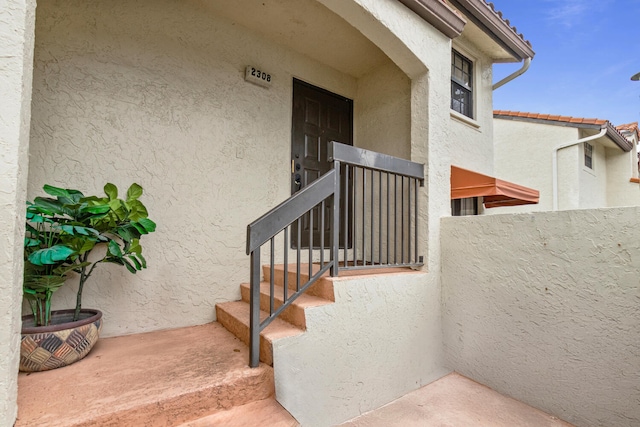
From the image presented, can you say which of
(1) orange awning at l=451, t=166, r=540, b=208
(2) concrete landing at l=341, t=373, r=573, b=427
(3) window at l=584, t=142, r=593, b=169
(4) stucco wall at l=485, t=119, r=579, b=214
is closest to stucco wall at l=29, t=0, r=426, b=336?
(1) orange awning at l=451, t=166, r=540, b=208

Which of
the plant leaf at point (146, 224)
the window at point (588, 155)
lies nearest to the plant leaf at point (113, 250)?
the plant leaf at point (146, 224)

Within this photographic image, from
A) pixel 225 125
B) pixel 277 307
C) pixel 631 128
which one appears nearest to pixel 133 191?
pixel 225 125

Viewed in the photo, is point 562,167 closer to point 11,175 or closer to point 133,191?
point 133,191

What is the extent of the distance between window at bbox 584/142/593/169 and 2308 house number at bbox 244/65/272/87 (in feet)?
30.5

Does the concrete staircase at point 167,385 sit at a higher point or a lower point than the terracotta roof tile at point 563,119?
lower

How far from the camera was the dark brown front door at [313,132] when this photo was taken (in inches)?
169

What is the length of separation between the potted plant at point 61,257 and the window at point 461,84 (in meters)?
4.99

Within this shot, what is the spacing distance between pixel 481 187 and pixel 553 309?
1555mm

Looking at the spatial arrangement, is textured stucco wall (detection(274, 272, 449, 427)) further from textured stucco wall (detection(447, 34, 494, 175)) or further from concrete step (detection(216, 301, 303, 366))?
textured stucco wall (detection(447, 34, 494, 175))

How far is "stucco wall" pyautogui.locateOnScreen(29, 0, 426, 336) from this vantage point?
2822 mm

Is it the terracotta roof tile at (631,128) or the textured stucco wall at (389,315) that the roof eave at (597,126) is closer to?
the terracotta roof tile at (631,128)

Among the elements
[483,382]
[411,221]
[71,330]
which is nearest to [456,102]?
[411,221]

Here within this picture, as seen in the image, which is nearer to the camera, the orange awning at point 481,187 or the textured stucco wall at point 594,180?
the orange awning at point 481,187

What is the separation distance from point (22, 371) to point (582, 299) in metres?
4.32
